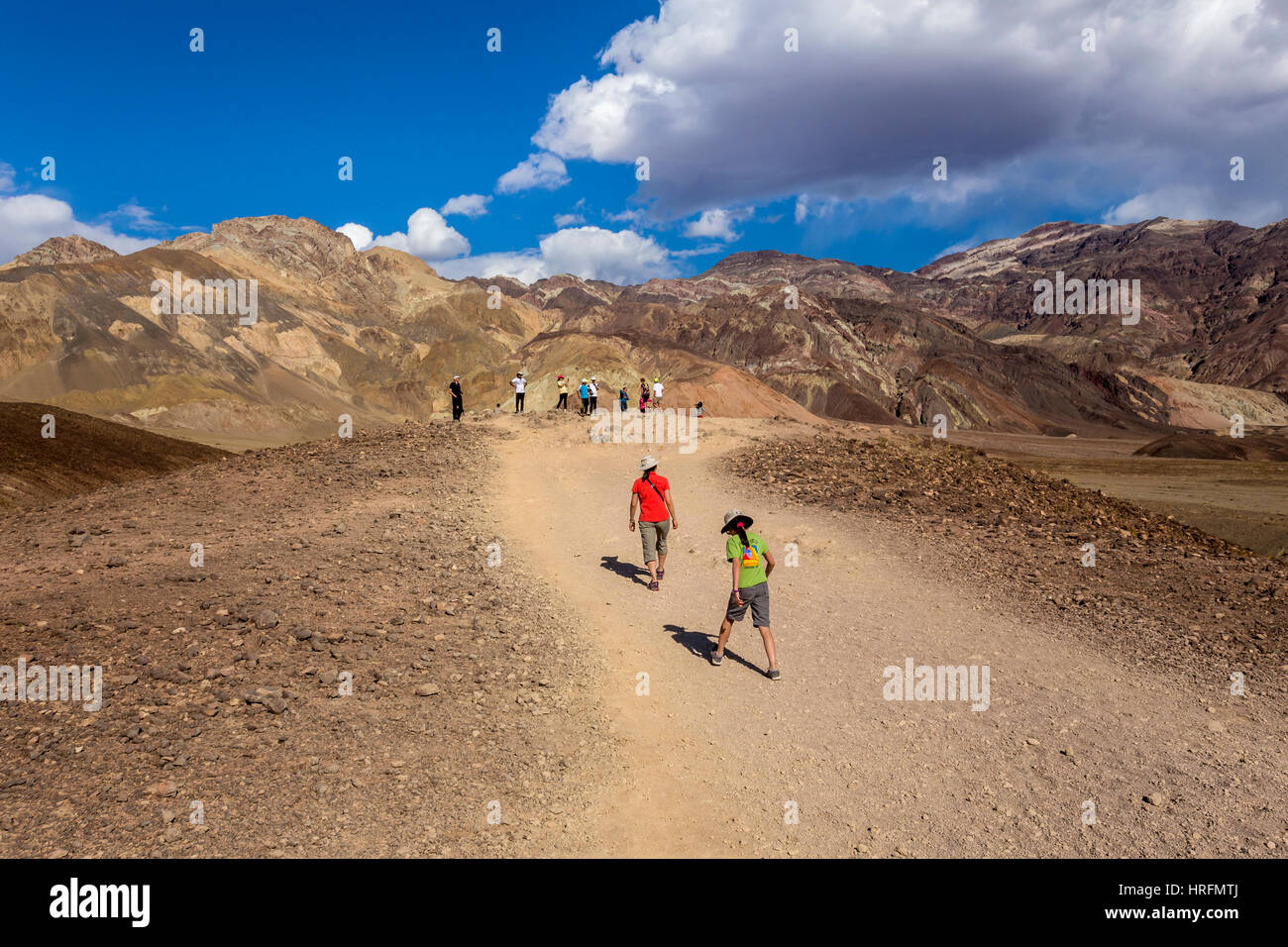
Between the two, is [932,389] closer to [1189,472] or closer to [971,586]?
[1189,472]

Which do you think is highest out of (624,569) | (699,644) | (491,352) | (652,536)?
(491,352)

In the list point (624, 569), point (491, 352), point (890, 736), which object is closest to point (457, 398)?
point (624, 569)

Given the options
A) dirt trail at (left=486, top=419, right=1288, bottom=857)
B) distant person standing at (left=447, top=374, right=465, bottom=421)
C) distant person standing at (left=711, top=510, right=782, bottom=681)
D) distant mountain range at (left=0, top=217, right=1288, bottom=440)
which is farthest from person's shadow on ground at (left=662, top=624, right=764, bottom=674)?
distant mountain range at (left=0, top=217, right=1288, bottom=440)

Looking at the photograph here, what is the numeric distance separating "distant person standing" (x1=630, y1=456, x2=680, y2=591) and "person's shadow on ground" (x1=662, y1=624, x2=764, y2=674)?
1.50 m

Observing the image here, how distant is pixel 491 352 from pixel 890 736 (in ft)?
306

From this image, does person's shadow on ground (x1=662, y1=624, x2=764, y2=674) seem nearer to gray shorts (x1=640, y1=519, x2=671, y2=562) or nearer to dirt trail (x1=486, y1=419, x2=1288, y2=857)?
dirt trail (x1=486, y1=419, x2=1288, y2=857)

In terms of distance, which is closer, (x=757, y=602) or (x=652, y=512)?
(x=757, y=602)

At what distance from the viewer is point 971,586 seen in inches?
441

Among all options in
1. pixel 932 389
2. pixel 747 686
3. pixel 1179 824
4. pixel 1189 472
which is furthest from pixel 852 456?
pixel 932 389

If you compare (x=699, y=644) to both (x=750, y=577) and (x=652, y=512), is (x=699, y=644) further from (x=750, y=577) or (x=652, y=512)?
(x=652, y=512)

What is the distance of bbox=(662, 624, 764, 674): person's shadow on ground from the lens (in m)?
8.88

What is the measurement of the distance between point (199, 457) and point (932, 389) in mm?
71745

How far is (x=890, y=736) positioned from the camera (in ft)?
23.2

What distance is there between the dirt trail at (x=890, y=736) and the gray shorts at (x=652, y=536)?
0.59 metres
